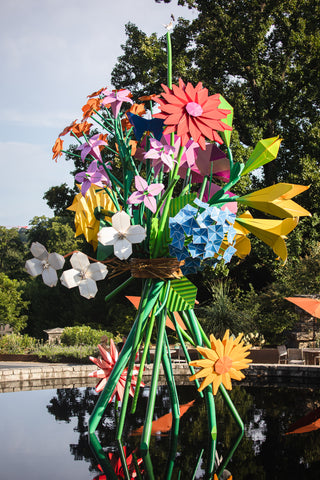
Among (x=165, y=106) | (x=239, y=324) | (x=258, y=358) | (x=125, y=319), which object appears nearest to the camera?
(x=165, y=106)

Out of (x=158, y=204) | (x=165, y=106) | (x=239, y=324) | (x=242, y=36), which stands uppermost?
(x=242, y=36)

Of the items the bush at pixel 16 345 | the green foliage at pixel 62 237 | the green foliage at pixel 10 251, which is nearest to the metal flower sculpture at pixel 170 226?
the bush at pixel 16 345

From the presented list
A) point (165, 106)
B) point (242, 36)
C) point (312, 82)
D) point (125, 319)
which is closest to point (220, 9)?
point (242, 36)

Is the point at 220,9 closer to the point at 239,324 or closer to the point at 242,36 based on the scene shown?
the point at 242,36

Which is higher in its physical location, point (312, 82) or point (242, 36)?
point (242, 36)

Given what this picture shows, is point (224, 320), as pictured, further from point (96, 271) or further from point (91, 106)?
point (96, 271)

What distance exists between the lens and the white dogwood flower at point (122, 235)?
131 inches

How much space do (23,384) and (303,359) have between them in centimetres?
580

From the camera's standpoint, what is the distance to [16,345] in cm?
1379

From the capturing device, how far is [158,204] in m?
3.78

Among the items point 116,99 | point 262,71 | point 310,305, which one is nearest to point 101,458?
point 116,99

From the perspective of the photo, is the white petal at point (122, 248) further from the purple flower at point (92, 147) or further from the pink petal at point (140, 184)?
the purple flower at point (92, 147)

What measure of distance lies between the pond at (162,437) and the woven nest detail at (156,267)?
4.08 ft

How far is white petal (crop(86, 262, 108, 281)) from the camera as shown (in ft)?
11.1
